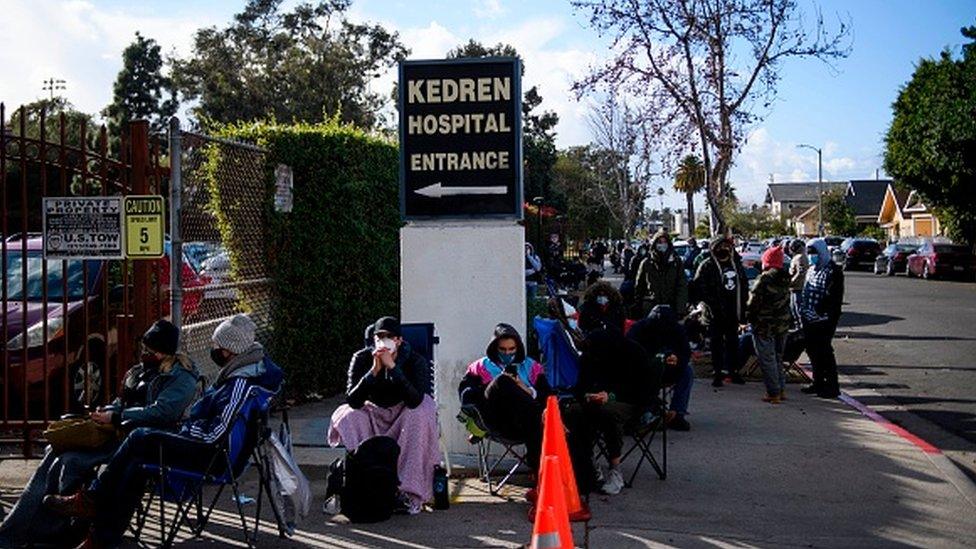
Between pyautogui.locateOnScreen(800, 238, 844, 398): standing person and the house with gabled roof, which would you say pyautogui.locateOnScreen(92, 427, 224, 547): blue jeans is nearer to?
pyautogui.locateOnScreen(800, 238, 844, 398): standing person

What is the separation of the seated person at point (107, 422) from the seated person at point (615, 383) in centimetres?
284

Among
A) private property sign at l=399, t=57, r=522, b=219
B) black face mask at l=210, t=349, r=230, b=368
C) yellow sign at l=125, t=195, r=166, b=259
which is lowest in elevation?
black face mask at l=210, t=349, r=230, b=368

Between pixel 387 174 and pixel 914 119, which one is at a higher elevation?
pixel 914 119

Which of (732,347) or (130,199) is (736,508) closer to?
(130,199)

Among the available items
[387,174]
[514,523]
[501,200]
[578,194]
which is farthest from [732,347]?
[578,194]

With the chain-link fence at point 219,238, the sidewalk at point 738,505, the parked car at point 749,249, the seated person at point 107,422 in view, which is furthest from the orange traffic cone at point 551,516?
the parked car at point 749,249

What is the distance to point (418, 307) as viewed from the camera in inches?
349

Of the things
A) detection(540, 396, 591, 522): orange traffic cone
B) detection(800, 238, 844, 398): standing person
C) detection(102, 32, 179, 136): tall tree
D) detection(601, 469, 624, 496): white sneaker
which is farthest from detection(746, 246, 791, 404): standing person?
detection(102, 32, 179, 136): tall tree

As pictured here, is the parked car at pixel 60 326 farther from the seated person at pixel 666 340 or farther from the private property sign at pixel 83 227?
the seated person at pixel 666 340

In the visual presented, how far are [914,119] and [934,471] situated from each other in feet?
129

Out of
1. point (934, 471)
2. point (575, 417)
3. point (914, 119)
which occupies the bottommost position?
point (934, 471)

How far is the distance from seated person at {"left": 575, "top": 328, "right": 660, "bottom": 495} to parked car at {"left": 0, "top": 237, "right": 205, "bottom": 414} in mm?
3475

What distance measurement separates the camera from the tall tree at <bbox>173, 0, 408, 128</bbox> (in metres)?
46.2

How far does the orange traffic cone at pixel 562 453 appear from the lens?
640cm
